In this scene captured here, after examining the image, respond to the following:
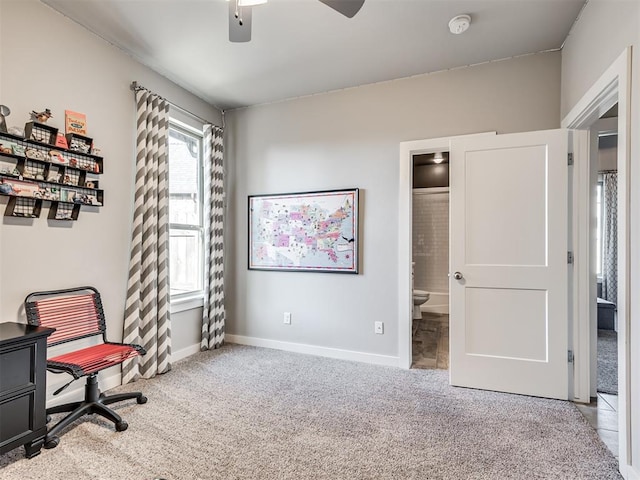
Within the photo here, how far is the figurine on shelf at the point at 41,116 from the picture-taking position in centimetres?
224

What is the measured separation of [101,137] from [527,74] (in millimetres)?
3498

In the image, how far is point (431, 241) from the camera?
5887mm

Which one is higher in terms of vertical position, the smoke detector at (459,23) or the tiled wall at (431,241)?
the smoke detector at (459,23)

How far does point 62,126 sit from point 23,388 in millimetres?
1715

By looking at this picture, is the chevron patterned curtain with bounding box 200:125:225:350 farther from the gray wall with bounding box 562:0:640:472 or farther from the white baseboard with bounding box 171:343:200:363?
the gray wall with bounding box 562:0:640:472

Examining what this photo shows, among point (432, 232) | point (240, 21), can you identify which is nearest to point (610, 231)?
point (432, 232)

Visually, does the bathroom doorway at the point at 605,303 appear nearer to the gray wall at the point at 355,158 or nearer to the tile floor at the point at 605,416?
the tile floor at the point at 605,416

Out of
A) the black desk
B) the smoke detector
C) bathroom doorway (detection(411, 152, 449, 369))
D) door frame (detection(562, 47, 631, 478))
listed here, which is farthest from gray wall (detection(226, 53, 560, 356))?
bathroom doorway (detection(411, 152, 449, 369))

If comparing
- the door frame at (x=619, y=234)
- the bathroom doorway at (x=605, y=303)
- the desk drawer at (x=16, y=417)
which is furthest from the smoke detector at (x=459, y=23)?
the desk drawer at (x=16, y=417)

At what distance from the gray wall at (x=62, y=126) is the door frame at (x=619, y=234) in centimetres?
335

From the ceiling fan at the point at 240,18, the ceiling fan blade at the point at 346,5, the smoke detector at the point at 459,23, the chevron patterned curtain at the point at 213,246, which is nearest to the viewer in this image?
the ceiling fan blade at the point at 346,5

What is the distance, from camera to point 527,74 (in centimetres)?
289

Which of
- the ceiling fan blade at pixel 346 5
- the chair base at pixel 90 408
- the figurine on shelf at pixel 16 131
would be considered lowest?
the chair base at pixel 90 408

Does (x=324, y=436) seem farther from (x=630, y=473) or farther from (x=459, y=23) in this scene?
(x=459, y=23)
